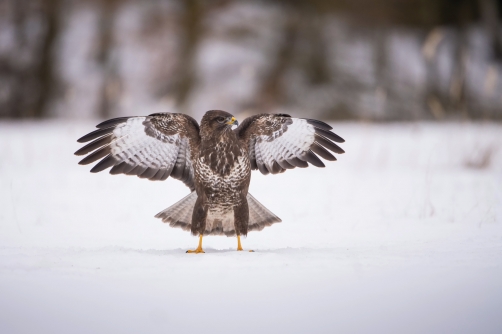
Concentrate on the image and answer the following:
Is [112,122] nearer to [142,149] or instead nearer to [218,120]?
[142,149]

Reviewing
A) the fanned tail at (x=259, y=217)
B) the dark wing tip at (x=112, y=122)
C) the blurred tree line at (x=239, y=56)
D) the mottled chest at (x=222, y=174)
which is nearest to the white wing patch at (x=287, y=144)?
the fanned tail at (x=259, y=217)

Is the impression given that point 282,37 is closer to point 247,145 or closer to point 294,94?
point 294,94

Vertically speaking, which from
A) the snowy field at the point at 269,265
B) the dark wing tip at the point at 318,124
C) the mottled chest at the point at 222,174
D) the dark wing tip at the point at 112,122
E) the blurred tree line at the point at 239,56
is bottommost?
the snowy field at the point at 269,265

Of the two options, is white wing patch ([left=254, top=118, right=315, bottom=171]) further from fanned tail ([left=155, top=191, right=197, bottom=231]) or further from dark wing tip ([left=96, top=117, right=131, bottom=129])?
dark wing tip ([left=96, top=117, right=131, bottom=129])

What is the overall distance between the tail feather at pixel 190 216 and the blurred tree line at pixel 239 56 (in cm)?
1090

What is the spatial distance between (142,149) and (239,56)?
12.3 m

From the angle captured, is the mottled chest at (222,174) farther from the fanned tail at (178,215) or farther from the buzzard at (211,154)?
the fanned tail at (178,215)

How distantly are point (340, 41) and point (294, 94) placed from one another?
2.66 meters

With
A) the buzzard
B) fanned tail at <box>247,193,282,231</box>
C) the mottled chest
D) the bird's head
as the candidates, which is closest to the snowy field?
fanned tail at <box>247,193,282,231</box>

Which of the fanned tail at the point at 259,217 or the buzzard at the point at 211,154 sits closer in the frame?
the buzzard at the point at 211,154

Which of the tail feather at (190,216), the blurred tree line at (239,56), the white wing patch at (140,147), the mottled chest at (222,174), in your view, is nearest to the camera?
the mottled chest at (222,174)

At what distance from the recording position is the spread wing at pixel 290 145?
4398 millimetres

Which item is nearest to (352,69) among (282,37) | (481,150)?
(282,37)

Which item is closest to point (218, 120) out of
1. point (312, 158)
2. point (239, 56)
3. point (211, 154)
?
point (211, 154)
